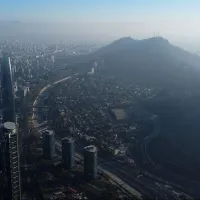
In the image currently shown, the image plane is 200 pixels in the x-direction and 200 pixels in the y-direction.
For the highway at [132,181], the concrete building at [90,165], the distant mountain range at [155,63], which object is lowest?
the highway at [132,181]

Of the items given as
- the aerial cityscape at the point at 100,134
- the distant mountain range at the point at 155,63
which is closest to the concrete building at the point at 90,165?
the aerial cityscape at the point at 100,134

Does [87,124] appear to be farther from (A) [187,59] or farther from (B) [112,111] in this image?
(A) [187,59]

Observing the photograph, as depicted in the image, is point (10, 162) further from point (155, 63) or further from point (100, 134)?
point (155, 63)

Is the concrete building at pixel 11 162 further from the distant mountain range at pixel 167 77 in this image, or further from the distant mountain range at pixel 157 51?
the distant mountain range at pixel 157 51

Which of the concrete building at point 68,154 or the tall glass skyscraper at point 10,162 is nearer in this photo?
the tall glass skyscraper at point 10,162

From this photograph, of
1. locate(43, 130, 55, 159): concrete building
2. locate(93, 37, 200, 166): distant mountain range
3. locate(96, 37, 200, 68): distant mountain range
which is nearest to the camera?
locate(43, 130, 55, 159): concrete building

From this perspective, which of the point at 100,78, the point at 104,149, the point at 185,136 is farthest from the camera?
the point at 100,78

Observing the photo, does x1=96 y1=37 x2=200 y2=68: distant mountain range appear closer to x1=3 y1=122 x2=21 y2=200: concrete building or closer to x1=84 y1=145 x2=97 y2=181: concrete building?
x1=84 y1=145 x2=97 y2=181: concrete building

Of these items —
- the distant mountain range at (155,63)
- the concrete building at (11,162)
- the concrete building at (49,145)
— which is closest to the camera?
the concrete building at (11,162)

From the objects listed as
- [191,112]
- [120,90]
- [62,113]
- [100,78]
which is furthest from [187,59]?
[62,113]

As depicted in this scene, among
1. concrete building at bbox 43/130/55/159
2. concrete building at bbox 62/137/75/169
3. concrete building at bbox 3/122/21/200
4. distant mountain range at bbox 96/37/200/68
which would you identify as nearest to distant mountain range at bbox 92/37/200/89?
distant mountain range at bbox 96/37/200/68

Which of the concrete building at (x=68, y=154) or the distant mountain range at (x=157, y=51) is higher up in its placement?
the distant mountain range at (x=157, y=51)
